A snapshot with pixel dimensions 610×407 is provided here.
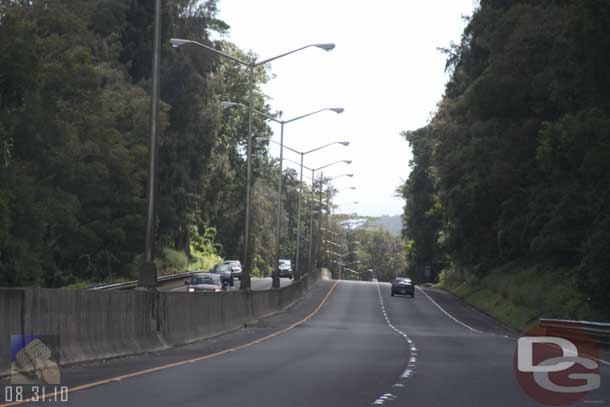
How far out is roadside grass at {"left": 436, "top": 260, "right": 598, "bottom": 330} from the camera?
47844mm

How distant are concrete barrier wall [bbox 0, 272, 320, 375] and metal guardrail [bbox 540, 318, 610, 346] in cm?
1139

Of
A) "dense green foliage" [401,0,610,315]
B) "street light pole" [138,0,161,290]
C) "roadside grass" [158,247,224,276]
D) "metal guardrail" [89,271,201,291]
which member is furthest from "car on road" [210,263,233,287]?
"street light pole" [138,0,161,290]

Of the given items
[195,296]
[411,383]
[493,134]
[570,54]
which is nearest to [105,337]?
[411,383]

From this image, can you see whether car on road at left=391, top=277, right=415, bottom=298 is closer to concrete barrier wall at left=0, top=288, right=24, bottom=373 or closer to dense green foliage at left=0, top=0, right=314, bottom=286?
dense green foliage at left=0, top=0, right=314, bottom=286

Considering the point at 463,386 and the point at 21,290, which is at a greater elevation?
the point at 21,290

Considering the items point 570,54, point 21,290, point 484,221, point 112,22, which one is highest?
point 112,22

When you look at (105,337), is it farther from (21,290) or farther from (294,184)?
(294,184)

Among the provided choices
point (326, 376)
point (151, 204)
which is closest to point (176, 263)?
point (151, 204)

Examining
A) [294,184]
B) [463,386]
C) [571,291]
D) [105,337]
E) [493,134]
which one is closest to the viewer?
[463,386]

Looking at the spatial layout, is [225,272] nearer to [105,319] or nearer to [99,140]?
[99,140]

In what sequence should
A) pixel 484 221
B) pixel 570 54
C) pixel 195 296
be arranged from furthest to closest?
pixel 484 221
pixel 570 54
pixel 195 296

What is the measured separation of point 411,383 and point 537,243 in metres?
39.4

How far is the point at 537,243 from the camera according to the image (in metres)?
55.7

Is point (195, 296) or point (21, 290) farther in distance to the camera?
point (195, 296)
